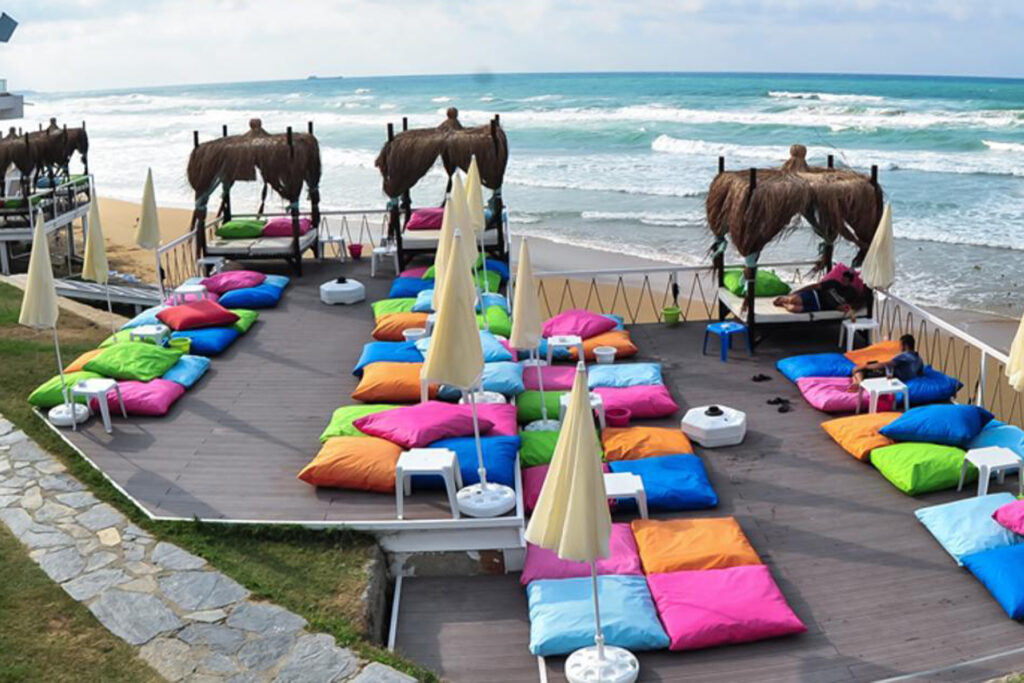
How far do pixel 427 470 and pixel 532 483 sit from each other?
4.05 ft

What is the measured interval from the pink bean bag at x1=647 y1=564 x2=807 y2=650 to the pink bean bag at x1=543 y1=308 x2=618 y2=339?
250 inches

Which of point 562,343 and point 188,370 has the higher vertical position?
point 562,343

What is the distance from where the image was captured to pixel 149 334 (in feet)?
43.4

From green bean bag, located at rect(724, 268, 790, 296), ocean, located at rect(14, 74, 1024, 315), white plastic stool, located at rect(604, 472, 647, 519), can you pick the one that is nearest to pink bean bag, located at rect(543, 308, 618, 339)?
green bean bag, located at rect(724, 268, 790, 296)

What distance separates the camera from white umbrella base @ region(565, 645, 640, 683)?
6.84 m

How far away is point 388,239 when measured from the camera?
1883 cm

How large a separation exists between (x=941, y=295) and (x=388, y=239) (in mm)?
10862

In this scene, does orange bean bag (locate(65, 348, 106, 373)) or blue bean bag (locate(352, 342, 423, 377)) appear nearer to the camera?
orange bean bag (locate(65, 348, 106, 373))

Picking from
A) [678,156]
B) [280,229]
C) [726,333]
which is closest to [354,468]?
[726,333]

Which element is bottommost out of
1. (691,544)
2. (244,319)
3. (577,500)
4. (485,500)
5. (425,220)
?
(691,544)

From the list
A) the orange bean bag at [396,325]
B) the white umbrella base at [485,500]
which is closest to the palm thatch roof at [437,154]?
the orange bean bag at [396,325]

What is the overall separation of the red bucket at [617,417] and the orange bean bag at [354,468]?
269cm

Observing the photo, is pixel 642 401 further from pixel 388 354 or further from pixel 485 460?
pixel 388 354

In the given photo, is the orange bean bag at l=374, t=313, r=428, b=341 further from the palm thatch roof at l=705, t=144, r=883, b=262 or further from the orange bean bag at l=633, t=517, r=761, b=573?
the orange bean bag at l=633, t=517, r=761, b=573
